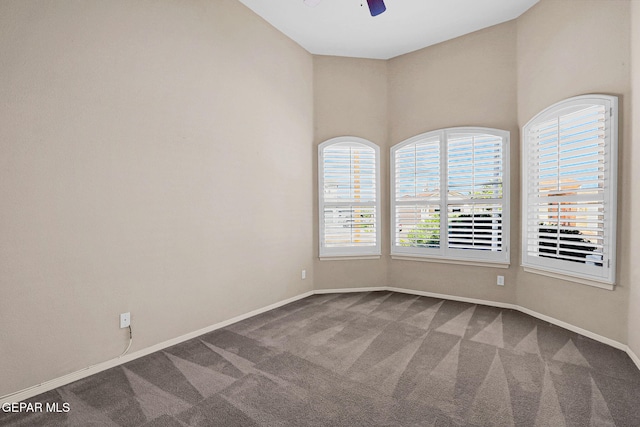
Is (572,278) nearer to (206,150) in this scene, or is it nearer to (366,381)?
(366,381)

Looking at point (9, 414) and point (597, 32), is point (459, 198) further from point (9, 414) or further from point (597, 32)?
point (9, 414)

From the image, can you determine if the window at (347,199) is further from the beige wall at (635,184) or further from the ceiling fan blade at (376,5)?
the beige wall at (635,184)

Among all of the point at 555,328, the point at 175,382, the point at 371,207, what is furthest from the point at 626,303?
the point at 175,382

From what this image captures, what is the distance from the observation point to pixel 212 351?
2715mm

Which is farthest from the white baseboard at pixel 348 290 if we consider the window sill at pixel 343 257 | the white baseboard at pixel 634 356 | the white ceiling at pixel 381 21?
the white ceiling at pixel 381 21

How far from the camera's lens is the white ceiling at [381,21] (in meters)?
3.50

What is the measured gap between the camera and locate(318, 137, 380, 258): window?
15.0ft

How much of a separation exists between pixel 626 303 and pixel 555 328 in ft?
2.24

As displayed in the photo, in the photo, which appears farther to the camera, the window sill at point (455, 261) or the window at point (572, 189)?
the window sill at point (455, 261)

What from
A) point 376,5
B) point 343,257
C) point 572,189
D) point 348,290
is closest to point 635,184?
point 572,189

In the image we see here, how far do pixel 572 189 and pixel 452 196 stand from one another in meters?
1.31

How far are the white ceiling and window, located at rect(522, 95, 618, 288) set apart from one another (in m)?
1.39

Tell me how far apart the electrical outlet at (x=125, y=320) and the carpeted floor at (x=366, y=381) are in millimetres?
307

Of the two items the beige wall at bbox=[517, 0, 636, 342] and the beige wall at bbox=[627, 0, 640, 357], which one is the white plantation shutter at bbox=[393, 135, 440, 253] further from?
the beige wall at bbox=[627, 0, 640, 357]
